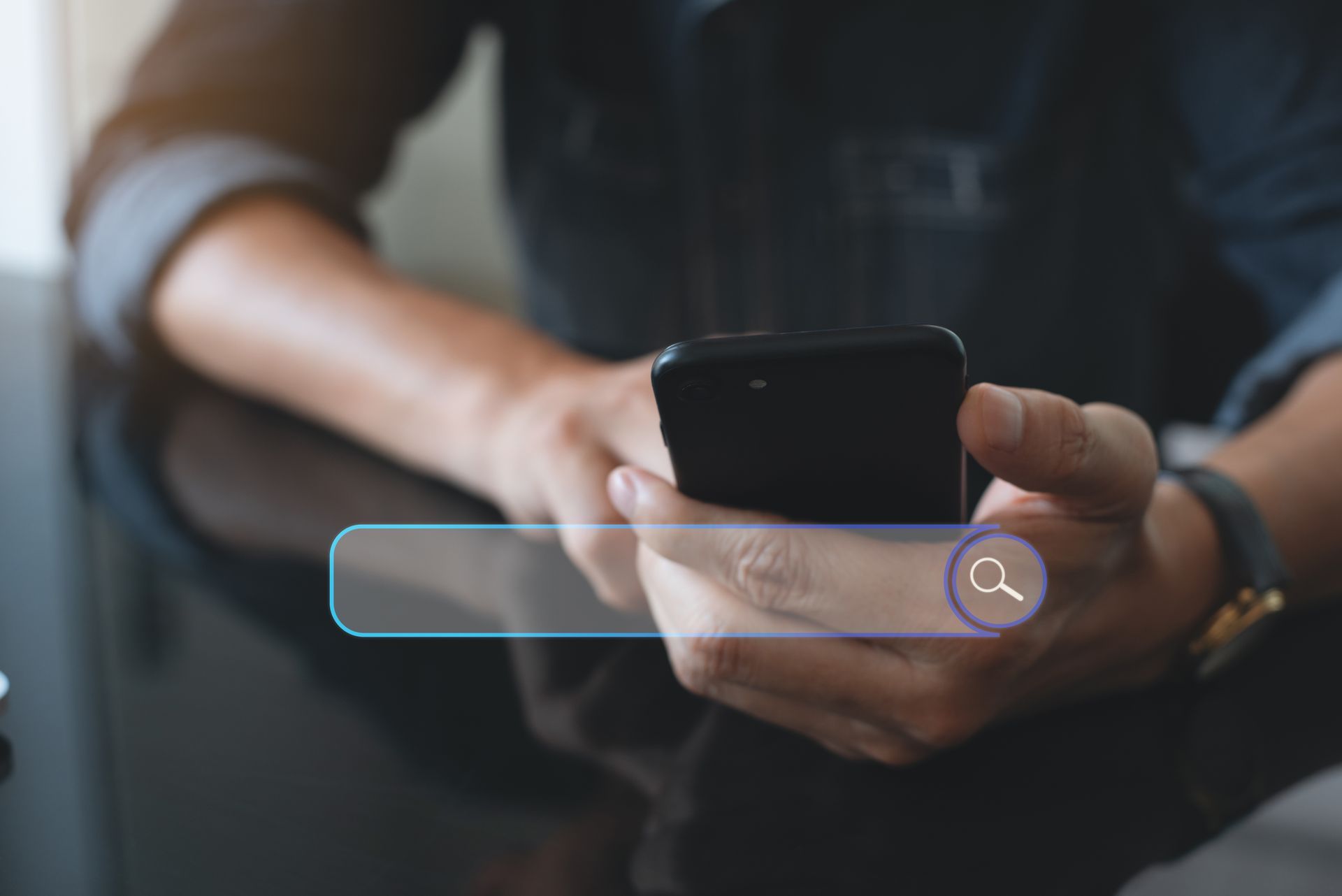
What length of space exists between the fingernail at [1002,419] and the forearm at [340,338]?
9.0 inches

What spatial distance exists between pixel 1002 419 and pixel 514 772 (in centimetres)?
14

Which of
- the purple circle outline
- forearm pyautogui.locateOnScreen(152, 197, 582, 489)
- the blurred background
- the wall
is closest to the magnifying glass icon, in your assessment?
the purple circle outline

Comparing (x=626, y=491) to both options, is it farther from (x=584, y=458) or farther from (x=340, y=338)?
(x=340, y=338)

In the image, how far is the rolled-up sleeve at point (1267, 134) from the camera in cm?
51

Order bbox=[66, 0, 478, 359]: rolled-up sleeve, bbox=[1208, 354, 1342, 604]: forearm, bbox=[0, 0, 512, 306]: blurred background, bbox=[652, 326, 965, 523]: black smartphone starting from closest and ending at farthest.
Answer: bbox=[652, 326, 965, 523]: black smartphone, bbox=[1208, 354, 1342, 604]: forearm, bbox=[66, 0, 478, 359]: rolled-up sleeve, bbox=[0, 0, 512, 306]: blurred background

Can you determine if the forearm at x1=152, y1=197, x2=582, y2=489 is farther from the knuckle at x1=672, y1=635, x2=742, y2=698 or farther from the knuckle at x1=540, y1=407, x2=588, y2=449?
the knuckle at x1=672, y1=635, x2=742, y2=698

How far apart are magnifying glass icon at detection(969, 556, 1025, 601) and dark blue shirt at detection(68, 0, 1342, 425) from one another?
353mm

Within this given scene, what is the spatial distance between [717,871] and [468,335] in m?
0.28

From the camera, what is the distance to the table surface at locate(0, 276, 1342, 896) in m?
0.19

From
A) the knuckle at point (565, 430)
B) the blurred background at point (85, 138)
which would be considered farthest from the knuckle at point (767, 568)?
the blurred background at point (85, 138)

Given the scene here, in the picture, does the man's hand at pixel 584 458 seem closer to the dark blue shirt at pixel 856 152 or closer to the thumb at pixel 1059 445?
the thumb at pixel 1059 445

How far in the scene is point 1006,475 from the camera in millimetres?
194

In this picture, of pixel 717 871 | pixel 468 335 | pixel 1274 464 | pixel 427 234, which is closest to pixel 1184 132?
pixel 1274 464

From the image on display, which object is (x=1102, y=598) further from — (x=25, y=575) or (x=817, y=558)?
(x=25, y=575)
